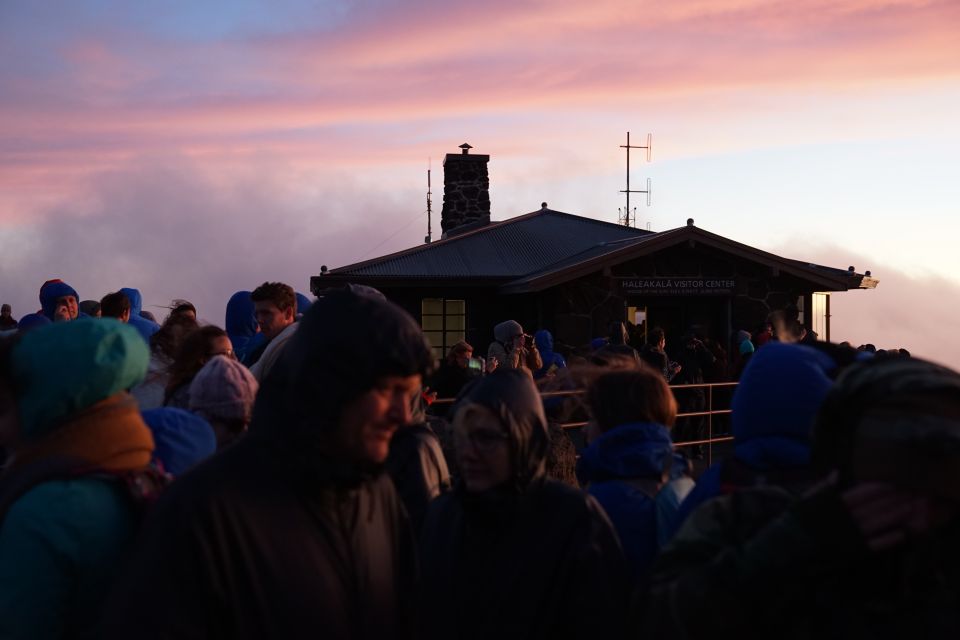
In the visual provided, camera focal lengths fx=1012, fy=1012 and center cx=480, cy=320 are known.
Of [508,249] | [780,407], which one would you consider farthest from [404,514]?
[508,249]

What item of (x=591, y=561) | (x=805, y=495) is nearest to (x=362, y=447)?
(x=805, y=495)

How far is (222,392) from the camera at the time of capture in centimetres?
369

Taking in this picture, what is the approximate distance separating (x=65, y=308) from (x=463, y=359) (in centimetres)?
409

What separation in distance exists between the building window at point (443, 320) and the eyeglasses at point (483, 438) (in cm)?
1729

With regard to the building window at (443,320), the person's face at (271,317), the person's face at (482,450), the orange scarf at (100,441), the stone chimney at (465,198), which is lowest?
the building window at (443,320)

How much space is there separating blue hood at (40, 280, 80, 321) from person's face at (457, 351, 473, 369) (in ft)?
12.7

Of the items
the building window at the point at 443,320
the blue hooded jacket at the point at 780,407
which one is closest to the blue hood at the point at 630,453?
the blue hooded jacket at the point at 780,407

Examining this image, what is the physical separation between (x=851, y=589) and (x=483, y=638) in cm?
140

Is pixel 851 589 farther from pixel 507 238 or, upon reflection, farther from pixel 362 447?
pixel 507 238

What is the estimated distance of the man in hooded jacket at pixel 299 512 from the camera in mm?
1788

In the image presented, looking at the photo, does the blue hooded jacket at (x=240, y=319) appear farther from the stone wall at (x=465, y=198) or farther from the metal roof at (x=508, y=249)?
the stone wall at (x=465, y=198)

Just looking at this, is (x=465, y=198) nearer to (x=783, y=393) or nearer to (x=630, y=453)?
(x=630, y=453)

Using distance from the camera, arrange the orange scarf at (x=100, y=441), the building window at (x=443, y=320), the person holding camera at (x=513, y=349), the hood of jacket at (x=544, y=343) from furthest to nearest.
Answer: the building window at (x=443, y=320) → the hood of jacket at (x=544, y=343) → the person holding camera at (x=513, y=349) → the orange scarf at (x=100, y=441)

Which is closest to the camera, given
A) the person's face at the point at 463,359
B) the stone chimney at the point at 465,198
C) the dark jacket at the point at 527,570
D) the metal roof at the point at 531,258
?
the dark jacket at the point at 527,570
